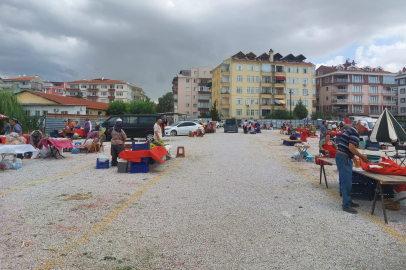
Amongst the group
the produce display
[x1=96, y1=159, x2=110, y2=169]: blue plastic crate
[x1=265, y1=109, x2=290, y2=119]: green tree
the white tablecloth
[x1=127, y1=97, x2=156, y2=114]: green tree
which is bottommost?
[x1=96, y1=159, x2=110, y2=169]: blue plastic crate

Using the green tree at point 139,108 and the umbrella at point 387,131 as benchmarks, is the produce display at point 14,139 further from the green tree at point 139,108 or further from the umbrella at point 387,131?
the green tree at point 139,108

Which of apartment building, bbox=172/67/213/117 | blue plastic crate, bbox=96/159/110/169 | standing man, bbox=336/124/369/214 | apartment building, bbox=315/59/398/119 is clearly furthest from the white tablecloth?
apartment building, bbox=172/67/213/117

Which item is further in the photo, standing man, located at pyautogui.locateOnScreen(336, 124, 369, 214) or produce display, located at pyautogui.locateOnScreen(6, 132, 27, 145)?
produce display, located at pyautogui.locateOnScreen(6, 132, 27, 145)

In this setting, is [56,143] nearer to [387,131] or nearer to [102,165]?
[102,165]

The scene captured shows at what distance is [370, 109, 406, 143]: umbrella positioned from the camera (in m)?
8.88

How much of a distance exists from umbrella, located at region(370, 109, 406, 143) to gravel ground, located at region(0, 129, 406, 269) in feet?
9.26

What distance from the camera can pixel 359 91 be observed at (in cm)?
7669

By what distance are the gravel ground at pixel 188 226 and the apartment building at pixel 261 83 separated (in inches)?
2578

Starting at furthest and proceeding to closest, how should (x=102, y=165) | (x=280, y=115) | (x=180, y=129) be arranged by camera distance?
(x=280, y=115) < (x=180, y=129) < (x=102, y=165)

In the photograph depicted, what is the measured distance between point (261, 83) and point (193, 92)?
2563cm

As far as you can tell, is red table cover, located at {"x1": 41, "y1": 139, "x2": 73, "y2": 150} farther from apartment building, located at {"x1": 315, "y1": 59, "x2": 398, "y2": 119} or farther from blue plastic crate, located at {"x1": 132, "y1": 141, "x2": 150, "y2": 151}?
apartment building, located at {"x1": 315, "y1": 59, "x2": 398, "y2": 119}

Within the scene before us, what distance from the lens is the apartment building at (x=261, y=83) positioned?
72062mm

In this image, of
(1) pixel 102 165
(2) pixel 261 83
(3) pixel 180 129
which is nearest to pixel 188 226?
(1) pixel 102 165

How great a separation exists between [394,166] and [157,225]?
14.9 ft
